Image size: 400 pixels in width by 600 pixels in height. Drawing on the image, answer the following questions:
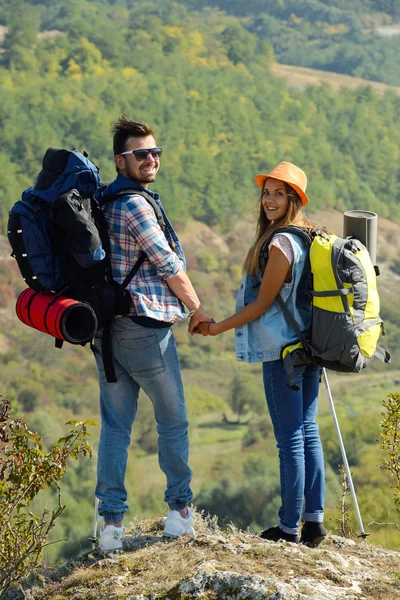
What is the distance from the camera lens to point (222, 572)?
2764mm

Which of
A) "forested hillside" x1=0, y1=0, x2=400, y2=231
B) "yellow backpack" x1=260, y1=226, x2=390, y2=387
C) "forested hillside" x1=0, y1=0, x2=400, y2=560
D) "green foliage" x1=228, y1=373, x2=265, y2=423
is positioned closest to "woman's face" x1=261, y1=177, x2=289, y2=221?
"yellow backpack" x1=260, y1=226, x2=390, y2=387

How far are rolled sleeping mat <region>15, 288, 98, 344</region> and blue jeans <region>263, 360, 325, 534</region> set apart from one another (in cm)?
63

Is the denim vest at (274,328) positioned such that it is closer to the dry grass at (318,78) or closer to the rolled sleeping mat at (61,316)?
the rolled sleeping mat at (61,316)

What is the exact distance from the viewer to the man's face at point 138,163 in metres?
3.18

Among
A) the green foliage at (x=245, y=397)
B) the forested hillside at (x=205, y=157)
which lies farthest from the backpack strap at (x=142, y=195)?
the green foliage at (x=245, y=397)

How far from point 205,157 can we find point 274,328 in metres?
70.8

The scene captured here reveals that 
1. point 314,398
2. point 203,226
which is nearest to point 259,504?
point 203,226

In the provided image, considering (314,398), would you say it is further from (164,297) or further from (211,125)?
(211,125)

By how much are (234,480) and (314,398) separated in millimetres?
40763

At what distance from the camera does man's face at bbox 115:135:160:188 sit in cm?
318

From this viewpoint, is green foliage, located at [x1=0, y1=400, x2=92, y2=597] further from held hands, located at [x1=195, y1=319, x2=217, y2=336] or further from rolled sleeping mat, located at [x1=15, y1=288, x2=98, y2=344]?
held hands, located at [x1=195, y1=319, x2=217, y2=336]

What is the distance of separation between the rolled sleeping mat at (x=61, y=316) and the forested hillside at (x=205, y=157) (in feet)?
126

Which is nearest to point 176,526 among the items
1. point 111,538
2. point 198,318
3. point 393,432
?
point 111,538

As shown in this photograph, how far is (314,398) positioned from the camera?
3322mm
